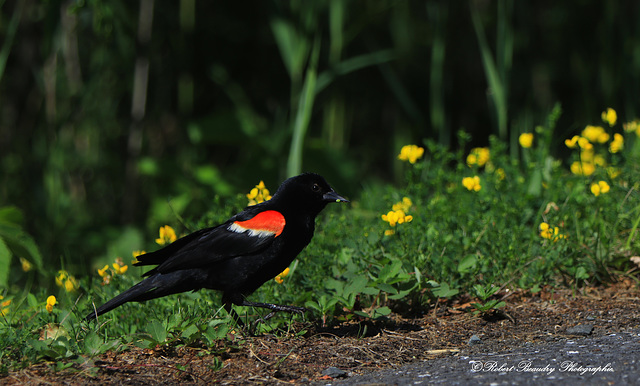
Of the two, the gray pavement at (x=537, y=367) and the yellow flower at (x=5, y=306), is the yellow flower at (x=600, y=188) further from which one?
the yellow flower at (x=5, y=306)

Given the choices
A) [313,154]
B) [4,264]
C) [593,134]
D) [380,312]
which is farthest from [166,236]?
[593,134]

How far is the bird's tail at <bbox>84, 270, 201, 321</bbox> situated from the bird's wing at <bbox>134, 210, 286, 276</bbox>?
31mm

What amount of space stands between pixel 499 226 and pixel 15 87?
471 cm

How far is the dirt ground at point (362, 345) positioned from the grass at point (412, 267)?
0.06 meters

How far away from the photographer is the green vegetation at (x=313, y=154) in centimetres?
347

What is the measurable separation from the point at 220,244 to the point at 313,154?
259cm

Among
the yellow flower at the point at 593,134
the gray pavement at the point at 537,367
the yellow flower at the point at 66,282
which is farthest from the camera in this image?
the yellow flower at the point at 593,134

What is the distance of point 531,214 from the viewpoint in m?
4.05

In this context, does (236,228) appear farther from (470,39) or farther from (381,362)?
(470,39)

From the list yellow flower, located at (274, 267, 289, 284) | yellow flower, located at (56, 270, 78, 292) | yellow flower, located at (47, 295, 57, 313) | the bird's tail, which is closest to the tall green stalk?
yellow flower, located at (274, 267, 289, 284)

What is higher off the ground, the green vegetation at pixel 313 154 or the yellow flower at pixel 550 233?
the green vegetation at pixel 313 154

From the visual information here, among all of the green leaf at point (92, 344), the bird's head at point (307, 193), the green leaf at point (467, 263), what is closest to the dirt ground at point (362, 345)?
the green leaf at point (92, 344)

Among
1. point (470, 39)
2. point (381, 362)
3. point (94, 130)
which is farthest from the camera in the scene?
point (470, 39)

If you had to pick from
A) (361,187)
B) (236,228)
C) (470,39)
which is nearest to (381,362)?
(236,228)
